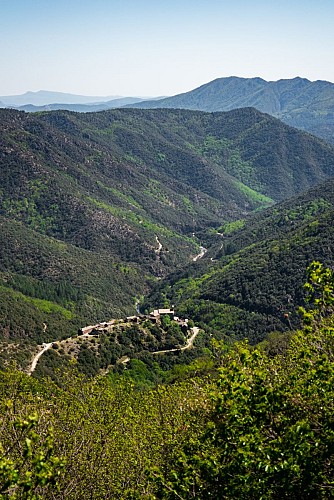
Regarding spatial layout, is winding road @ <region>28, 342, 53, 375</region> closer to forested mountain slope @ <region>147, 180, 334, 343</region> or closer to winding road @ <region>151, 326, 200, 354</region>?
winding road @ <region>151, 326, 200, 354</region>

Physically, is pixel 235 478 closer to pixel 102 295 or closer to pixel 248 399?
pixel 248 399

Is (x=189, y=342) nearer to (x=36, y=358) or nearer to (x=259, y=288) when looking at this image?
(x=36, y=358)

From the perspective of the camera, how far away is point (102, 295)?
15838cm

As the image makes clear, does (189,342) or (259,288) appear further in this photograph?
(259,288)

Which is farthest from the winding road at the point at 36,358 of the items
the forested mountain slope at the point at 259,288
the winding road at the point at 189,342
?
the forested mountain slope at the point at 259,288

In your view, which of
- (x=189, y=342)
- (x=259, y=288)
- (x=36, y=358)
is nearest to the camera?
(x=36, y=358)

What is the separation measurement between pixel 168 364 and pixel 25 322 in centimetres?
3309

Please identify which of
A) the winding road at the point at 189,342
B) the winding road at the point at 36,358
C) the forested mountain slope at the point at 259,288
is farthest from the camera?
Result: the forested mountain slope at the point at 259,288

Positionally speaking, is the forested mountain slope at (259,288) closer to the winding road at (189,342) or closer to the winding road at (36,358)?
the winding road at (189,342)

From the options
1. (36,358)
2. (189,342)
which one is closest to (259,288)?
(189,342)

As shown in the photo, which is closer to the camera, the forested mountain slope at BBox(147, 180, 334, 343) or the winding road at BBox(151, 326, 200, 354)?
the winding road at BBox(151, 326, 200, 354)

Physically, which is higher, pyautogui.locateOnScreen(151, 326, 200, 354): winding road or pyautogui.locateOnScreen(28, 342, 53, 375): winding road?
pyautogui.locateOnScreen(28, 342, 53, 375): winding road

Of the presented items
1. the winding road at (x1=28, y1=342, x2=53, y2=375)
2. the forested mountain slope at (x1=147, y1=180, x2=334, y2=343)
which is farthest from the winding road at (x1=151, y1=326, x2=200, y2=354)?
the winding road at (x1=28, y1=342, x2=53, y2=375)

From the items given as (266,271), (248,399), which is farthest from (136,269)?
(248,399)
